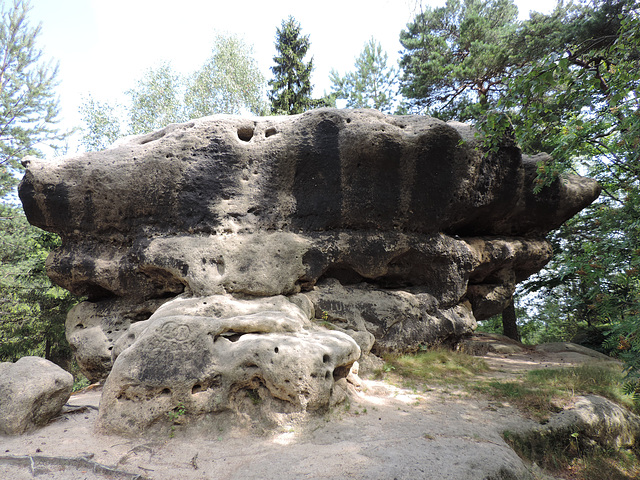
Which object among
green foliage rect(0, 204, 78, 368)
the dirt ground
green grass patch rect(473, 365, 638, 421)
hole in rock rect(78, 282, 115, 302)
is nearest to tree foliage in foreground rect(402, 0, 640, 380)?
green grass patch rect(473, 365, 638, 421)

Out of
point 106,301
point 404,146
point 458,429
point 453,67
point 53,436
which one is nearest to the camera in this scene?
point 53,436

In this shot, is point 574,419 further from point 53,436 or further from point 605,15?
point 605,15

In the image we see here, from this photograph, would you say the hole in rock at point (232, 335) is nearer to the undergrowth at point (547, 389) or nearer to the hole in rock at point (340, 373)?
the hole in rock at point (340, 373)

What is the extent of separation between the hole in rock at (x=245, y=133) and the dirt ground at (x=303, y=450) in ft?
20.6

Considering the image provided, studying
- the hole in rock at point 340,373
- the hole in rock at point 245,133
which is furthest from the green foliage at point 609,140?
the hole in rock at point 245,133

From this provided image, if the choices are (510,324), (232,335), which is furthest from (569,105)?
(232,335)

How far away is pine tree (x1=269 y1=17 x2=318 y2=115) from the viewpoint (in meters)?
18.9

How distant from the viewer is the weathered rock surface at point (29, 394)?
4.49 metres

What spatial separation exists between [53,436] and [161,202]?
16.1 feet

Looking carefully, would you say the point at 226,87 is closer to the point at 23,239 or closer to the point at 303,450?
the point at 23,239

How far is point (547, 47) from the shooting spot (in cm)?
Result: 1048

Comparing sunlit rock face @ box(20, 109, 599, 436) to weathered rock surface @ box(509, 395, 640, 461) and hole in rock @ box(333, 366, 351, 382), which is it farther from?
weathered rock surface @ box(509, 395, 640, 461)

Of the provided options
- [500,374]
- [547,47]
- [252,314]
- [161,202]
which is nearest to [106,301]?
[161,202]

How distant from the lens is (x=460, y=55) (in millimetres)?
13008
